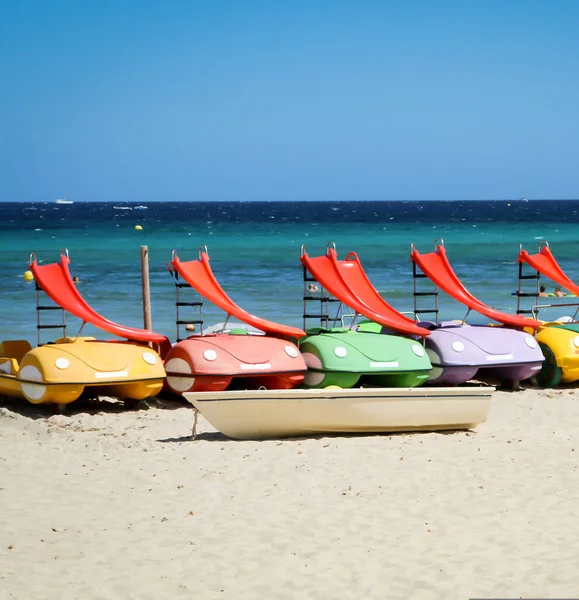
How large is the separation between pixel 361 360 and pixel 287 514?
3903mm

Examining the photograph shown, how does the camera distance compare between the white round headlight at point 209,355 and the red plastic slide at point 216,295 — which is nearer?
the white round headlight at point 209,355

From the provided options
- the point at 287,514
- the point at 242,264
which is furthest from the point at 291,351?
the point at 242,264

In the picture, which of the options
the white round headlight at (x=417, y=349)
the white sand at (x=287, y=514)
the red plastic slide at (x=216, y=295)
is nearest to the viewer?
the white sand at (x=287, y=514)

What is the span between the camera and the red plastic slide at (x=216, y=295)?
11.1 metres

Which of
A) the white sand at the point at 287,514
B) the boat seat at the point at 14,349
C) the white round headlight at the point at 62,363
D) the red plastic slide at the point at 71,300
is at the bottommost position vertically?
the white sand at the point at 287,514

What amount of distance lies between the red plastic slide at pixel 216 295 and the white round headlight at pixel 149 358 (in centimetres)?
95

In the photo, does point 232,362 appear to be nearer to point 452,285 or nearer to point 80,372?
point 80,372

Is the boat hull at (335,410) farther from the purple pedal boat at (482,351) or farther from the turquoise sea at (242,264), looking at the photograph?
the turquoise sea at (242,264)

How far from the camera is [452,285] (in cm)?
1259

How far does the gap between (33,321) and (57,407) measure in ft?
35.7

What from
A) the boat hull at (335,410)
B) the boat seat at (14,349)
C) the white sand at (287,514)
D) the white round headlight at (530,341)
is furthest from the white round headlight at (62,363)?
the white round headlight at (530,341)

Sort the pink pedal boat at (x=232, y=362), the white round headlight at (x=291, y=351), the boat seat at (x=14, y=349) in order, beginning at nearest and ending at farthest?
the pink pedal boat at (x=232, y=362) < the white round headlight at (x=291, y=351) < the boat seat at (x=14, y=349)

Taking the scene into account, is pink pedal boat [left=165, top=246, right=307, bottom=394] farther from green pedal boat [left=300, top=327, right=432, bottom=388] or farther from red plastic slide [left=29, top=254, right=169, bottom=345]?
red plastic slide [left=29, top=254, right=169, bottom=345]

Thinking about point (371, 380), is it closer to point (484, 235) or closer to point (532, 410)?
point (532, 410)
